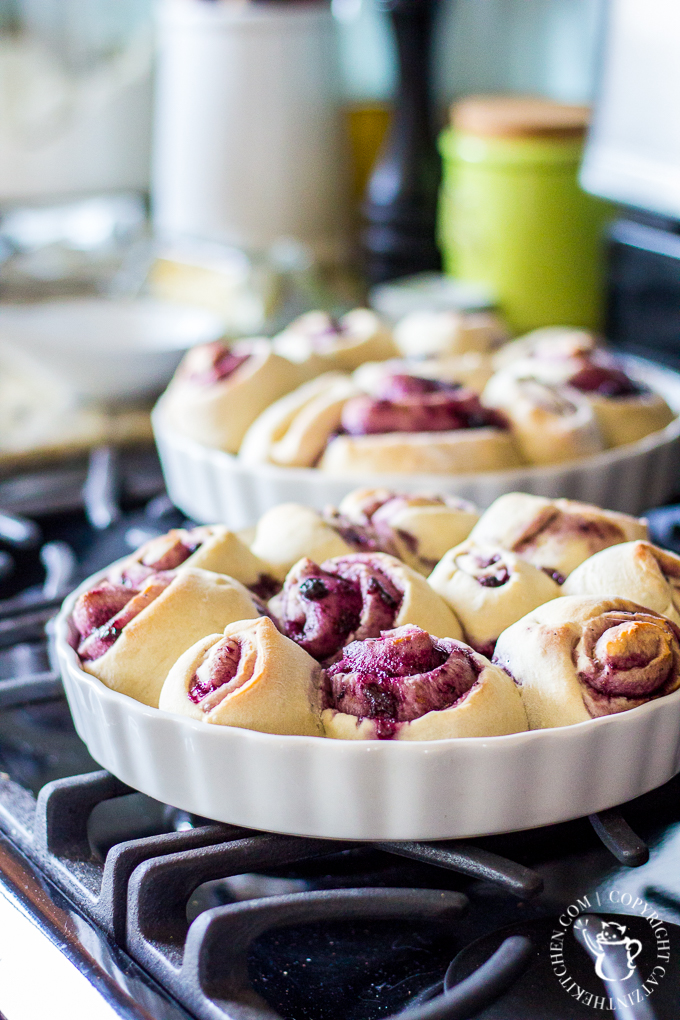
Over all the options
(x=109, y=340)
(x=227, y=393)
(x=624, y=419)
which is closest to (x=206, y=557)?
(x=227, y=393)

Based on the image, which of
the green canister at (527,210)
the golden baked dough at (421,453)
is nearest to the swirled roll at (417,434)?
the golden baked dough at (421,453)

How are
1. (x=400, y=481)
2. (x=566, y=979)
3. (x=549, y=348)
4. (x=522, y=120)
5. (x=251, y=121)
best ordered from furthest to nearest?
(x=251, y=121) → (x=522, y=120) → (x=549, y=348) → (x=400, y=481) → (x=566, y=979)

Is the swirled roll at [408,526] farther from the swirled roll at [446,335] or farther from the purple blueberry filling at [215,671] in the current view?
the swirled roll at [446,335]

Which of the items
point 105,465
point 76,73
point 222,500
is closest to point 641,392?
point 222,500

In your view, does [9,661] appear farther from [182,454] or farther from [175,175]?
[175,175]

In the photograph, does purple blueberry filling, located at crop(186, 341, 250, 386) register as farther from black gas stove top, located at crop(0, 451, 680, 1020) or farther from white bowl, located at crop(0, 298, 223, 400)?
black gas stove top, located at crop(0, 451, 680, 1020)

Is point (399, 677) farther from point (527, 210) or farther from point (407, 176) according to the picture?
point (407, 176)
